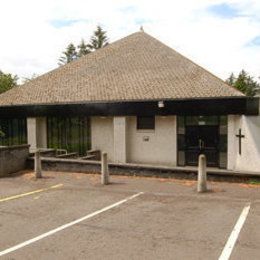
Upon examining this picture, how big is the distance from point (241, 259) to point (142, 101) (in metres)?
14.7

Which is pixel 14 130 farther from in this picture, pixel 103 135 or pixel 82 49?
pixel 82 49

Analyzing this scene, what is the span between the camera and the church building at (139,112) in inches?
786

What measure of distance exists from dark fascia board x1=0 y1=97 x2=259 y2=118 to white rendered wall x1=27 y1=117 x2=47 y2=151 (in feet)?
1.94

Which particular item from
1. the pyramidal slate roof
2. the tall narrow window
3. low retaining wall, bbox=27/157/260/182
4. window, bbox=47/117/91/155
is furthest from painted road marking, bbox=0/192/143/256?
the tall narrow window

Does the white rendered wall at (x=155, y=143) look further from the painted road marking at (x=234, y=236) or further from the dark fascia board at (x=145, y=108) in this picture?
the painted road marking at (x=234, y=236)

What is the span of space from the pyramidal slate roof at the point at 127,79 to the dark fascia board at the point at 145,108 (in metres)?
0.26

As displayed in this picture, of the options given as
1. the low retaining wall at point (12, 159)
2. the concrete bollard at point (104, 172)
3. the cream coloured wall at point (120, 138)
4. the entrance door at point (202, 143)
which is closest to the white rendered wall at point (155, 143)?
the cream coloured wall at point (120, 138)

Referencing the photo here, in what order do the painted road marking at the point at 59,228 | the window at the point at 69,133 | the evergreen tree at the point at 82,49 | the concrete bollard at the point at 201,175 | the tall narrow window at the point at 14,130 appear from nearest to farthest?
the painted road marking at the point at 59,228, the concrete bollard at the point at 201,175, the window at the point at 69,133, the tall narrow window at the point at 14,130, the evergreen tree at the point at 82,49

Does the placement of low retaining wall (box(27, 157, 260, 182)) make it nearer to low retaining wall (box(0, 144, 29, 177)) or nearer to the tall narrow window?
low retaining wall (box(0, 144, 29, 177))

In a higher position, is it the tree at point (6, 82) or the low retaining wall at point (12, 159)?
the tree at point (6, 82)

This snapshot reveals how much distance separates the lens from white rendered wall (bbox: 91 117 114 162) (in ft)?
75.8

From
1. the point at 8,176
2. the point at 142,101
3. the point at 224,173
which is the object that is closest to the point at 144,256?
the point at 224,173

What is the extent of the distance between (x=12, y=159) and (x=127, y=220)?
936 centimetres

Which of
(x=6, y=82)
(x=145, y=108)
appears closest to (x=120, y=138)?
(x=145, y=108)
